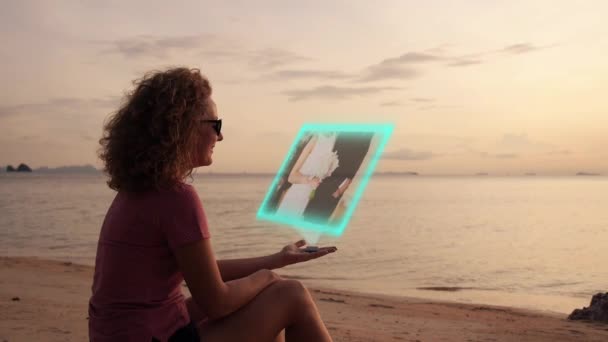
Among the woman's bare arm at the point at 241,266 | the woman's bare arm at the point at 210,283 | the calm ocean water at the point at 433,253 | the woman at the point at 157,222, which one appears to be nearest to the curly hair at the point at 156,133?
the woman at the point at 157,222

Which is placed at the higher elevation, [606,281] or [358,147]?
[358,147]

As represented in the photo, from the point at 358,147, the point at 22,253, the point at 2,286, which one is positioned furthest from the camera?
the point at 22,253

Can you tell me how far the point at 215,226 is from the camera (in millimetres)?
24000

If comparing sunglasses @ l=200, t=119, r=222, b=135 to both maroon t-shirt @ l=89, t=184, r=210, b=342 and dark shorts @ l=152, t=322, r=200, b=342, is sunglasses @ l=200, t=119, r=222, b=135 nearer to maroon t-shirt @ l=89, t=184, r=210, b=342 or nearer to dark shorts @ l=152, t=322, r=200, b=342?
maroon t-shirt @ l=89, t=184, r=210, b=342

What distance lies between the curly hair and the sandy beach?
2.97 m

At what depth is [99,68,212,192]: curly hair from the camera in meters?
2.19

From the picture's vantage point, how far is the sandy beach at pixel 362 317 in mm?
5246

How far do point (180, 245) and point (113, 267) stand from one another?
294mm

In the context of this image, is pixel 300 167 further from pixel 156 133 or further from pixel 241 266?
pixel 156 133

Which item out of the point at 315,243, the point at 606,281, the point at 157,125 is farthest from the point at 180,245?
the point at 606,281

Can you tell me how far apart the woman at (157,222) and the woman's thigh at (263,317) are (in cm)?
9

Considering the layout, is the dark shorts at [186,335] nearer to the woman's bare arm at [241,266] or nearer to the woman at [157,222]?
the woman at [157,222]

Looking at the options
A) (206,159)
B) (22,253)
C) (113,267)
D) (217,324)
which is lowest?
(22,253)

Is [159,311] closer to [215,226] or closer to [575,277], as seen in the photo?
[575,277]
